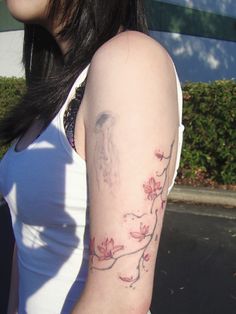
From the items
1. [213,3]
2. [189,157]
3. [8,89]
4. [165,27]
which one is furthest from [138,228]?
[213,3]

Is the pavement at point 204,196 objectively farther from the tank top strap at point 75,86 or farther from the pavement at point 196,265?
the tank top strap at point 75,86

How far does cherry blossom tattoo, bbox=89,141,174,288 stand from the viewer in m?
0.95

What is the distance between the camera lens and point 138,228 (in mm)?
949

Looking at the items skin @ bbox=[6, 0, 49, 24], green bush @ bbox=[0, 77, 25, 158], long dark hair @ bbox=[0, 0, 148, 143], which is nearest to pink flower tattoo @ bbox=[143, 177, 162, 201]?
long dark hair @ bbox=[0, 0, 148, 143]

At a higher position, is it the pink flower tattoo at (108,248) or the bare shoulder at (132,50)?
the bare shoulder at (132,50)

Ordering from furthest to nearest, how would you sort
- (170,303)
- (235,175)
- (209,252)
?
(235,175) → (209,252) → (170,303)

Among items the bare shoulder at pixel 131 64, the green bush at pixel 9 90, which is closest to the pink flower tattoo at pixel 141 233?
the bare shoulder at pixel 131 64

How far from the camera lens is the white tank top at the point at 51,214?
106 cm

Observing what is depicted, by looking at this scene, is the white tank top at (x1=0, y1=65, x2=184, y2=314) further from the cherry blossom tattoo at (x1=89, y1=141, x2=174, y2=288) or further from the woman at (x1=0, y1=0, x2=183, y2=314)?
the cherry blossom tattoo at (x1=89, y1=141, x2=174, y2=288)

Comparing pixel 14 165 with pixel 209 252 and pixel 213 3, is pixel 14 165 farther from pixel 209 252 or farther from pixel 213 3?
pixel 213 3

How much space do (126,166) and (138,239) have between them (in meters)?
0.15

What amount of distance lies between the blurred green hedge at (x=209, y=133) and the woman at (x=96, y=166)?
549cm

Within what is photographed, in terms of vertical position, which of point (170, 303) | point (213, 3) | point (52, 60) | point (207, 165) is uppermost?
point (52, 60)

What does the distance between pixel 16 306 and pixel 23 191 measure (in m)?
0.62
